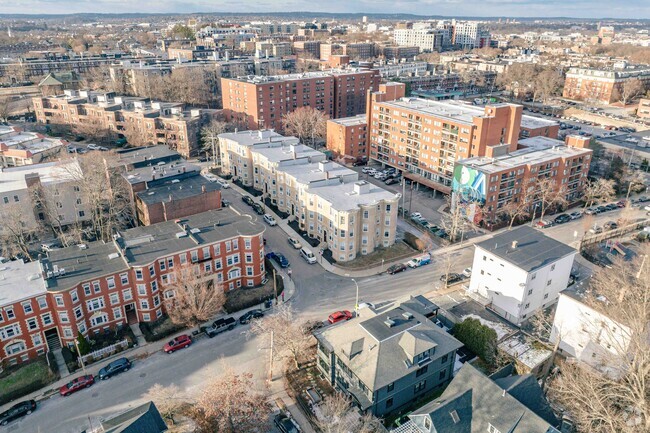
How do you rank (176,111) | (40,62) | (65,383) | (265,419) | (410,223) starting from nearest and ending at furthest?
(265,419), (65,383), (410,223), (176,111), (40,62)

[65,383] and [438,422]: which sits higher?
[438,422]

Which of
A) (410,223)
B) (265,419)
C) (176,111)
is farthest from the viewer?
(176,111)

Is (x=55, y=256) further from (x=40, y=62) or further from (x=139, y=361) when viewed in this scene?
(x=40, y=62)

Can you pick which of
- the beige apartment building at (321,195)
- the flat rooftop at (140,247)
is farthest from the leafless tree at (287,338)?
the beige apartment building at (321,195)

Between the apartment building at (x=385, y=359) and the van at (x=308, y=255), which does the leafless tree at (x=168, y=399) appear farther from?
the van at (x=308, y=255)

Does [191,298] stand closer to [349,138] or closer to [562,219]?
[349,138]

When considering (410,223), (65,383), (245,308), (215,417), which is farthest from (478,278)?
(65,383)

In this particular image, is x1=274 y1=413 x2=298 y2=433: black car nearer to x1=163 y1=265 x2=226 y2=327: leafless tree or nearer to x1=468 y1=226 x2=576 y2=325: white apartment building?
x1=163 y1=265 x2=226 y2=327: leafless tree

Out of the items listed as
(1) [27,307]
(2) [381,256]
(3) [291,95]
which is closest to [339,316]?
(2) [381,256]
